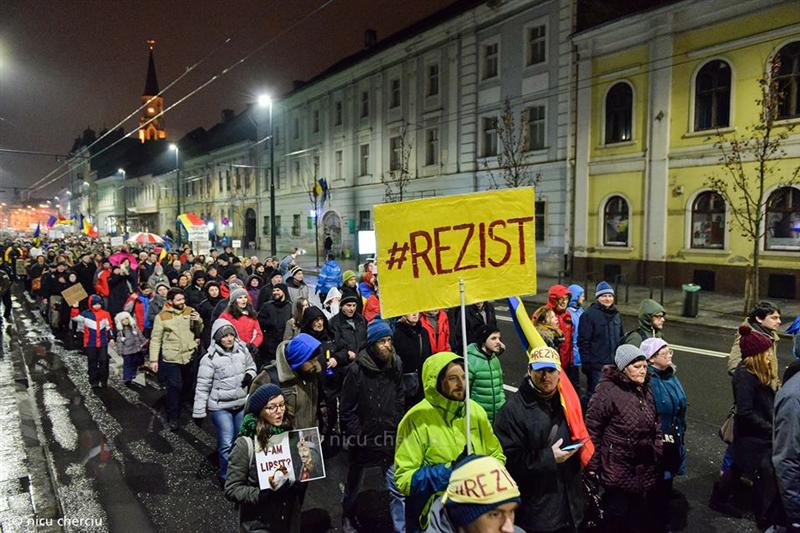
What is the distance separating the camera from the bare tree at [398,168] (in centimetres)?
3278

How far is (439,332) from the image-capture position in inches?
260

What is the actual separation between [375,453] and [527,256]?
6.82 ft

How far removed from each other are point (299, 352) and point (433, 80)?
29.6 m

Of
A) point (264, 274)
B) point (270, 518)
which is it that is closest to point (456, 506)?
point (270, 518)

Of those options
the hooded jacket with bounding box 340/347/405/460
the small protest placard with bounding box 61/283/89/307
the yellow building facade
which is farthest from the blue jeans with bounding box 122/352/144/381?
the yellow building facade

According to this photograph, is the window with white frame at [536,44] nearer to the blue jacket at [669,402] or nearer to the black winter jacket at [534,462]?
the blue jacket at [669,402]

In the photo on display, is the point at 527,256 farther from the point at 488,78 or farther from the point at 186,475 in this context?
the point at 488,78

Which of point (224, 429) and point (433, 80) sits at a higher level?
point (433, 80)

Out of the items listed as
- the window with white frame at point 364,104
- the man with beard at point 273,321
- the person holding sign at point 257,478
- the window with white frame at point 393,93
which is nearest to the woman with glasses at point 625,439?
the person holding sign at point 257,478

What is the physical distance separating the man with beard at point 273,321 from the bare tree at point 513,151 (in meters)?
17.8

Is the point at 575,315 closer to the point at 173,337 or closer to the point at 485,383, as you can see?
the point at 485,383

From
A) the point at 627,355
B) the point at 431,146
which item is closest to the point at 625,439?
the point at 627,355

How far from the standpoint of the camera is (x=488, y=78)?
2811 centimetres

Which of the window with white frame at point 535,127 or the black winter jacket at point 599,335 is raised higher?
the window with white frame at point 535,127
